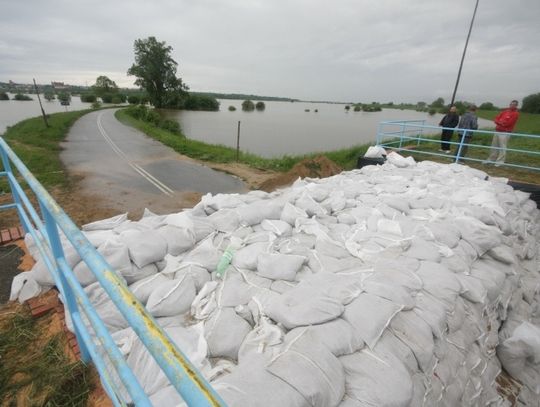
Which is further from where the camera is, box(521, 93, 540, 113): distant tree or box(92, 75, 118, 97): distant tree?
box(92, 75, 118, 97): distant tree

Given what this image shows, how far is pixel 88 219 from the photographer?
500 cm

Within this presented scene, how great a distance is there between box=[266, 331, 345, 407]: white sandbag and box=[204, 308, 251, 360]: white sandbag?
0.34 meters

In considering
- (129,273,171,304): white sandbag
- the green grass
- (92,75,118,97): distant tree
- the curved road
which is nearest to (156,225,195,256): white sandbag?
(129,273,171,304): white sandbag

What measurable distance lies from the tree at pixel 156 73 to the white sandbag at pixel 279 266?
5313cm

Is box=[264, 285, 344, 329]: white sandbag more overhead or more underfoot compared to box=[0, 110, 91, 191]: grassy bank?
more overhead

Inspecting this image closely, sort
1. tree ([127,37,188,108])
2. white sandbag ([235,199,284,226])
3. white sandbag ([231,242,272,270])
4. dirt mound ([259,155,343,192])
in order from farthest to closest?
tree ([127,37,188,108]) < dirt mound ([259,155,343,192]) < white sandbag ([235,199,284,226]) < white sandbag ([231,242,272,270])

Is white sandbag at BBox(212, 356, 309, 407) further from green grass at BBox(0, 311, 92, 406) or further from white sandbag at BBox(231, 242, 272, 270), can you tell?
white sandbag at BBox(231, 242, 272, 270)

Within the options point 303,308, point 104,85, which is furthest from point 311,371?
point 104,85

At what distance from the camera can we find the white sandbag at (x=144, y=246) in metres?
2.18

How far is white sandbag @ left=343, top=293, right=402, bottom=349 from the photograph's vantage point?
161 centimetres

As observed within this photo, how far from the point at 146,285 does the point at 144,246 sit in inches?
12.7

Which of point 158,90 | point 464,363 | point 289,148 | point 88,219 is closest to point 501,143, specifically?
point 464,363

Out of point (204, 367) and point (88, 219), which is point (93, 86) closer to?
point (88, 219)

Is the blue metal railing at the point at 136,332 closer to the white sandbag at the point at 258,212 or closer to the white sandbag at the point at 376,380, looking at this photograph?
the white sandbag at the point at 376,380
